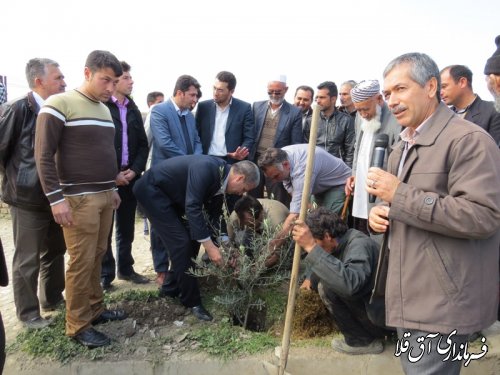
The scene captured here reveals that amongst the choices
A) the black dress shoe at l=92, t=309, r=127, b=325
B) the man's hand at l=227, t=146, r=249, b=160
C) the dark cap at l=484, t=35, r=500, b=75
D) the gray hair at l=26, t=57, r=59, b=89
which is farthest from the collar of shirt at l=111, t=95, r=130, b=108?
the dark cap at l=484, t=35, r=500, b=75

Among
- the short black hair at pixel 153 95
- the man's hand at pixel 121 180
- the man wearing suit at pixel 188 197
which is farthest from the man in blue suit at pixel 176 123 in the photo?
the short black hair at pixel 153 95

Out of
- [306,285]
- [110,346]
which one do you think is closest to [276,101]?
[306,285]

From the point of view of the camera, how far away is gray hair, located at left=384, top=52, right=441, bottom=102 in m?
1.82

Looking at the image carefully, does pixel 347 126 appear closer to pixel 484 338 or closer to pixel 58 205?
pixel 484 338

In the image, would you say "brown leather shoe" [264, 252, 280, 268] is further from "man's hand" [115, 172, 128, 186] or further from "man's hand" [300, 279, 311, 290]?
"man's hand" [115, 172, 128, 186]

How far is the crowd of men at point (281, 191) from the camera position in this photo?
1751mm

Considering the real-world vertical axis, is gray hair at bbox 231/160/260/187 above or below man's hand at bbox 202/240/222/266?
above

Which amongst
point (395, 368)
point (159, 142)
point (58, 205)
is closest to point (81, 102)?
point (58, 205)

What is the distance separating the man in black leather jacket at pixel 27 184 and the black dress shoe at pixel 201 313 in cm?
122

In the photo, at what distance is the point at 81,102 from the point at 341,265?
218cm

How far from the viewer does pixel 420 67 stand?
5.98 feet

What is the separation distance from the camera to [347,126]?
4.95 meters

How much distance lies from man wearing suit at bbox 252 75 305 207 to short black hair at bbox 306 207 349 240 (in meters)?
1.97

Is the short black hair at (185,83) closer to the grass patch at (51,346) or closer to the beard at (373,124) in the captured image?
the beard at (373,124)
